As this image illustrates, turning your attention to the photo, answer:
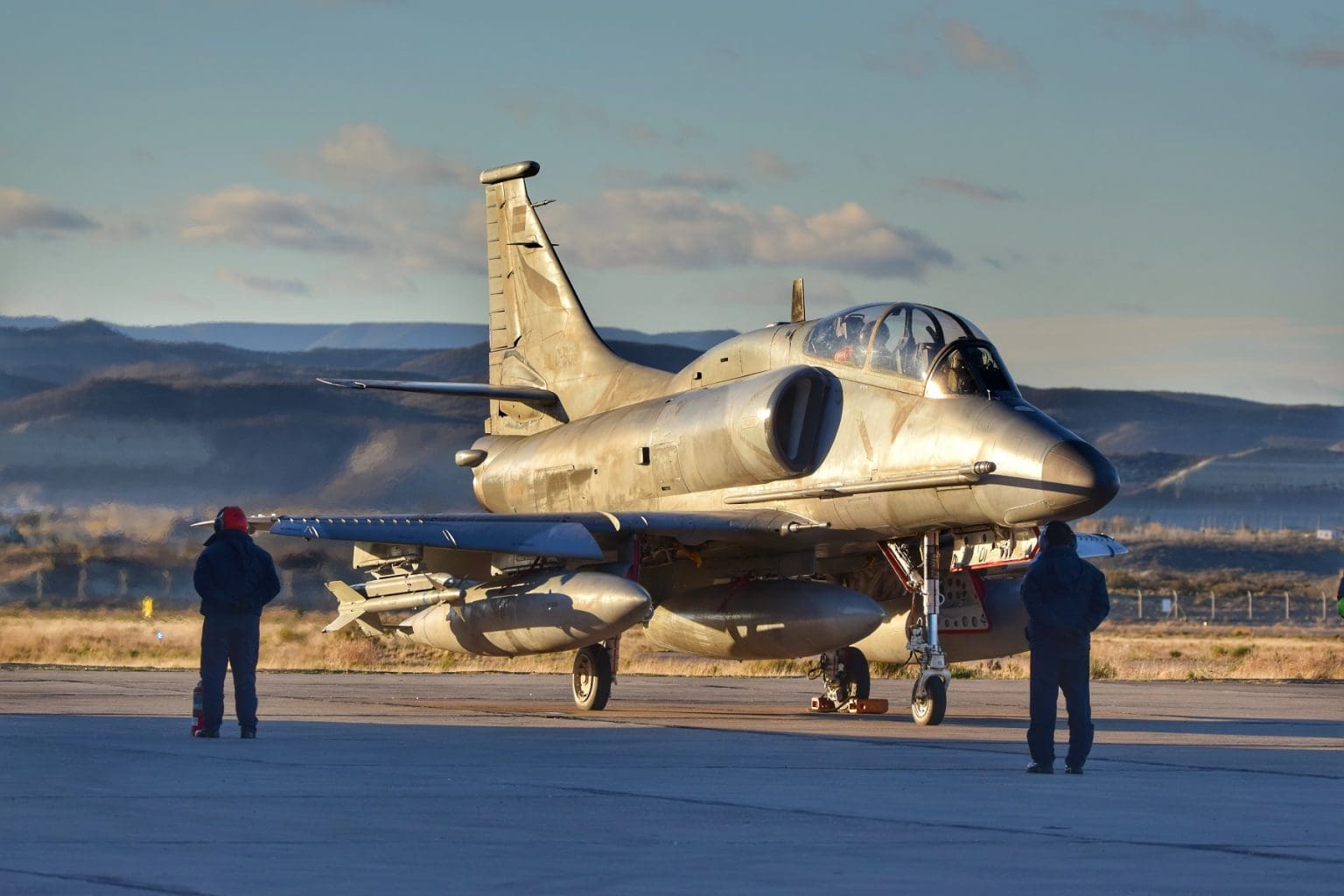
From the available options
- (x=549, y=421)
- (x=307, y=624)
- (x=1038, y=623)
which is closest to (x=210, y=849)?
(x=1038, y=623)

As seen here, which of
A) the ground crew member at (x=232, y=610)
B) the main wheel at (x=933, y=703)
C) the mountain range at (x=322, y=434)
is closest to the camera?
the ground crew member at (x=232, y=610)

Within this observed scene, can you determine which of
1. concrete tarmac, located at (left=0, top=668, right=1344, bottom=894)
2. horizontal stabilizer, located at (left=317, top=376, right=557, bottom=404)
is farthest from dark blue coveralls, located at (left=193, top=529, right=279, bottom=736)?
horizontal stabilizer, located at (left=317, top=376, right=557, bottom=404)

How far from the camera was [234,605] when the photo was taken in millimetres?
14625

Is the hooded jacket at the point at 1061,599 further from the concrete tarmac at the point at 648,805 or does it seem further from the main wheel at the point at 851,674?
the main wheel at the point at 851,674

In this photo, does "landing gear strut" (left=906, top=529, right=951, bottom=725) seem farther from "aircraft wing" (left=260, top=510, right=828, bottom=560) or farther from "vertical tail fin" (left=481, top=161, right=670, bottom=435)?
"vertical tail fin" (left=481, top=161, right=670, bottom=435)

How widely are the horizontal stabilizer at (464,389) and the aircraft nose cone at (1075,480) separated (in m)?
Result: 7.61

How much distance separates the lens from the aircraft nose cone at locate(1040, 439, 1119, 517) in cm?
1554

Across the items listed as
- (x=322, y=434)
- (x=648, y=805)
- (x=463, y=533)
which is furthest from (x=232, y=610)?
(x=322, y=434)

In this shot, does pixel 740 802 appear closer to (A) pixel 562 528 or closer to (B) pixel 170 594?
(A) pixel 562 528

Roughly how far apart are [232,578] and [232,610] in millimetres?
249

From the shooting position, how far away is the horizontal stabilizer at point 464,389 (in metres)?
21.8

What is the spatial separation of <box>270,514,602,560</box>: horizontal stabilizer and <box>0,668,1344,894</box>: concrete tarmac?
1.58 metres

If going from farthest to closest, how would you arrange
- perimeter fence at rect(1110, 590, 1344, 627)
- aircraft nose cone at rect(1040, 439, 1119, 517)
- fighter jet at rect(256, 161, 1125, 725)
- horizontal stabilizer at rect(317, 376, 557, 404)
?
perimeter fence at rect(1110, 590, 1344, 627) → horizontal stabilizer at rect(317, 376, 557, 404) → fighter jet at rect(256, 161, 1125, 725) → aircraft nose cone at rect(1040, 439, 1119, 517)

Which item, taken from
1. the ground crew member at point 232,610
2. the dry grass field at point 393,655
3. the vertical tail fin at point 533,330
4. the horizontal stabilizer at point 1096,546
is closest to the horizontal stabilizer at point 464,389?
the vertical tail fin at point 533,330
